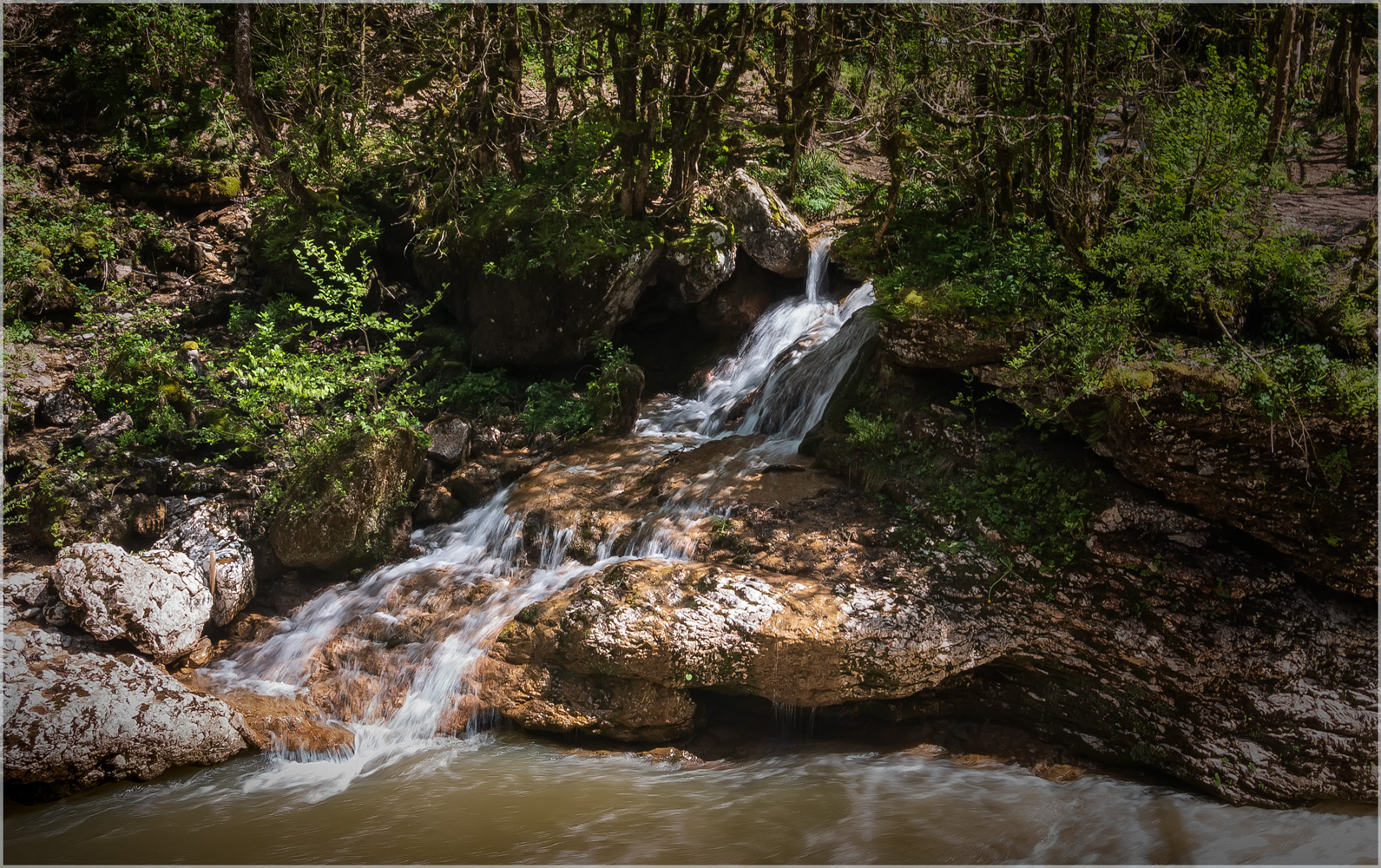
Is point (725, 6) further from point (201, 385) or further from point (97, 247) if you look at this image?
point (97, 247)

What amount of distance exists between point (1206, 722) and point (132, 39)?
47.5 ft

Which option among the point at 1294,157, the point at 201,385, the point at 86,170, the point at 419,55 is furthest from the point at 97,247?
the point at 1294,157

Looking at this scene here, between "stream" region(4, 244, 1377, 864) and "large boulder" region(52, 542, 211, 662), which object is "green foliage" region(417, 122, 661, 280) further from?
"large boulder" region(52, 542, 211, 662)

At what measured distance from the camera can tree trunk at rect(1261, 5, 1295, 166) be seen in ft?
18.8

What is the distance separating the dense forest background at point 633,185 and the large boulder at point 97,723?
2.72 m

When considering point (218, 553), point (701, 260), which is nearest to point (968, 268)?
point (701, 260)

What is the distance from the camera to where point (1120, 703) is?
→ 522cm

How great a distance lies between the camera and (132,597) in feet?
20.9

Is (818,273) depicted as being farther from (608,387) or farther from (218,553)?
(218,553)

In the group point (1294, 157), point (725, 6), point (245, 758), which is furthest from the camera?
point (1294, 157)

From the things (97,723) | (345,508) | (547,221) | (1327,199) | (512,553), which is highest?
(547,221)

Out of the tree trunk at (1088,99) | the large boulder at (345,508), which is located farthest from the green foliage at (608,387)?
the tree trunk at (1088,99)

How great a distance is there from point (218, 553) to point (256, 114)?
5438 millimetres

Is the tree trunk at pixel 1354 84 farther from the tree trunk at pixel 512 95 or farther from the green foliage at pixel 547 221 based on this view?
the tree trunk at pixel 512 95
